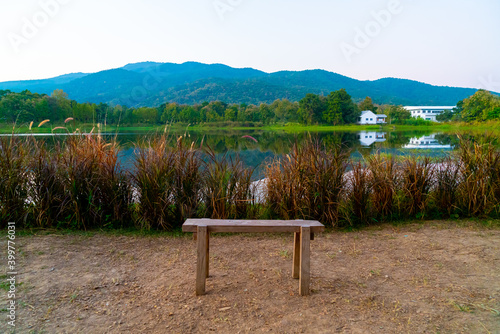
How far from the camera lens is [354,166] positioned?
14.9ft

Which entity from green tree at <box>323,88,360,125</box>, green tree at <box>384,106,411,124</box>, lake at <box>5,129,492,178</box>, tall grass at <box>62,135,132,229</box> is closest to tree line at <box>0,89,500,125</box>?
green tree at <box>323,88,360,125</box>

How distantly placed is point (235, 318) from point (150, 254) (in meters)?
1.58

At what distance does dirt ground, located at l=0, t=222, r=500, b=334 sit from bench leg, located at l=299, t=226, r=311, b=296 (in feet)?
0.26

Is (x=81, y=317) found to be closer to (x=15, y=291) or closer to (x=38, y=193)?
(x=15, y=291)

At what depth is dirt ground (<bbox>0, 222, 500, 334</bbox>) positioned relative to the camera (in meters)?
2.24

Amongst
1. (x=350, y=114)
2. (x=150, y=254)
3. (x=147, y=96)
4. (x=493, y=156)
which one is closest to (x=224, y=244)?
(x=150, y=254)

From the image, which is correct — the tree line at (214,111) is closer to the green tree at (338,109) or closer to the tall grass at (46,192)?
the green tree at (338,109)

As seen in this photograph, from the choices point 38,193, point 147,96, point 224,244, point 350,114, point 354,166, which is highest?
point 147,96

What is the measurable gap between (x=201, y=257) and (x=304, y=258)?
2.46 ft

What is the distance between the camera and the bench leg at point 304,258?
2504 millimetres

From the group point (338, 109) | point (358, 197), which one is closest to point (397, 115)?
point (338, 109)

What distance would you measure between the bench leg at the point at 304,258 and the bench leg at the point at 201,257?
0.70 meters

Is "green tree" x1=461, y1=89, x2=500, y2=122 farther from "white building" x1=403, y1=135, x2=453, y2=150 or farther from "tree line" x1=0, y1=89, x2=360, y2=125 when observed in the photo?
"white building" x1=403, y1=135, x2=453, y2=150

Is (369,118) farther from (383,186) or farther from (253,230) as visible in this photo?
(253,230)
